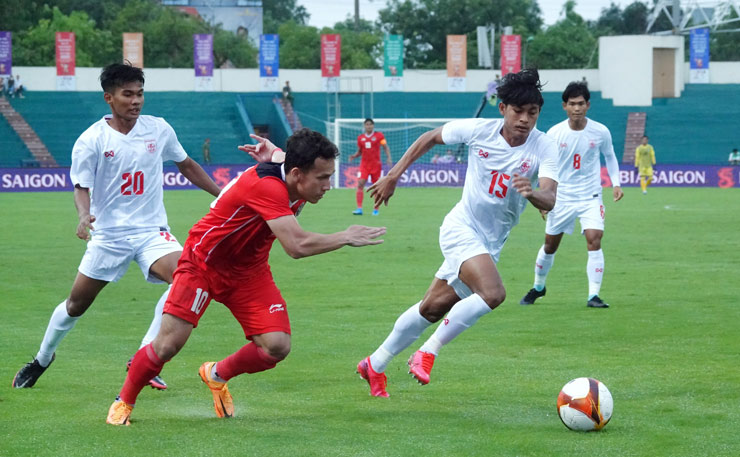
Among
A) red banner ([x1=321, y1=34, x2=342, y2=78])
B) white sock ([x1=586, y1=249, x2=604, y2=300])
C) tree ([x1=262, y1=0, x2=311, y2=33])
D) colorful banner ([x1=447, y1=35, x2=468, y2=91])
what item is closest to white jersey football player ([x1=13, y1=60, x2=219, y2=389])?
white sock ([x1=586, y1=249, x2=604, y2=300])

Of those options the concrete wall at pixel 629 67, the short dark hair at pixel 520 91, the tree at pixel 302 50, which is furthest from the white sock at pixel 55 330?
the tree at pixel 302 50

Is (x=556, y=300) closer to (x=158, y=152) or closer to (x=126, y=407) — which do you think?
(x=158, y=152)

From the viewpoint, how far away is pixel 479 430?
6.64 metres

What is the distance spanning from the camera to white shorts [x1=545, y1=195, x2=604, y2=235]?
1267cm

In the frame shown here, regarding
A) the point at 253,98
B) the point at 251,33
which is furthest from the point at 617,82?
the point at 251,33

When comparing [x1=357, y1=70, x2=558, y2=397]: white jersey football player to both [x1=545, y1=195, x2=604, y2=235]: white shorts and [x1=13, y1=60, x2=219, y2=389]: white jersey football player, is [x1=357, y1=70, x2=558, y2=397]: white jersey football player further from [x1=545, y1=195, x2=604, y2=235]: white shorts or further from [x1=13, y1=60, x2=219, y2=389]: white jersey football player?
[x1=545, y1=195, x2=604, y2=235]: white shorts

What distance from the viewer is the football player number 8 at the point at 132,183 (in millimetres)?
8148

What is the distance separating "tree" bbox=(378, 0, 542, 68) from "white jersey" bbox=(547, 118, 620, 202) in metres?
75.1

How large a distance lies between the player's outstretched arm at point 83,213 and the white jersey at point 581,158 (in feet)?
21.1

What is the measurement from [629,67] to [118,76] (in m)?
51.6

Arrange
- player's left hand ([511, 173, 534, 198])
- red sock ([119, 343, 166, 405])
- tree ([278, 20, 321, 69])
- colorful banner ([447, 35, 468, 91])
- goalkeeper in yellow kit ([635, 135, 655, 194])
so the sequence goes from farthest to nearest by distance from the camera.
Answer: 1. tree ([278, 20, 321, 69])
2. colorful banner ([447, 35, 468, 91])
3. goalkeeper in yellow kit ([635, 135, 655, 194])
4. player's left hand ([511, 173, 534, 198])
5. red sock ([119, 343, 166, 405])

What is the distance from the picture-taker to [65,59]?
50656mm

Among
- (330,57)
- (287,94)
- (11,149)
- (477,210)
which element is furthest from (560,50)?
(477,210)

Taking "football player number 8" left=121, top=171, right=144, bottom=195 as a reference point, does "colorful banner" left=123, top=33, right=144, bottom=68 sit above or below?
above
